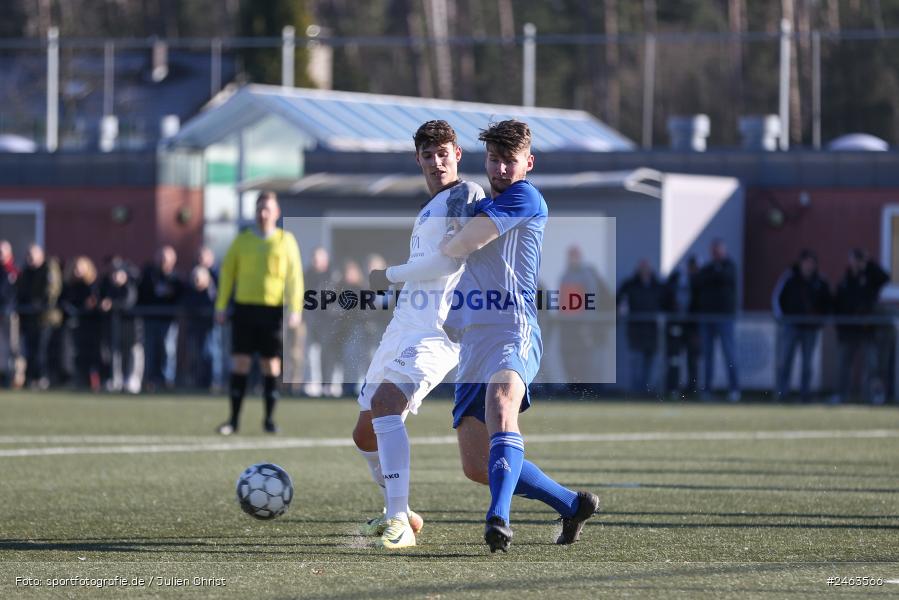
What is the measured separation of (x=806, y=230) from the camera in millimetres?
24609

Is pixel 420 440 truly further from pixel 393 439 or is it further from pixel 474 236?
pixel 474 236

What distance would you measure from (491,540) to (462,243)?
4.28 ft

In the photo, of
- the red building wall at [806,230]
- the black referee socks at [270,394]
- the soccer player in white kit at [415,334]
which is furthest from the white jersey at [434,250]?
the red building wall at [806,230]

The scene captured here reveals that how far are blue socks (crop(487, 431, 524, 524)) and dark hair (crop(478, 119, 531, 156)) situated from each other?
4.13 feet

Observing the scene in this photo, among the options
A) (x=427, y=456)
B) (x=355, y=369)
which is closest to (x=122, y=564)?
(x=355, y=369)

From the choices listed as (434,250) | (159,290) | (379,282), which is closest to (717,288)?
(159,290)

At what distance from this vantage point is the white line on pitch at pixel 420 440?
1308 centimetres

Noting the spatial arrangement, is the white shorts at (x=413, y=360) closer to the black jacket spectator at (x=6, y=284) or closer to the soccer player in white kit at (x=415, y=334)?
the soccer player in white kit at (x=415, y=334)

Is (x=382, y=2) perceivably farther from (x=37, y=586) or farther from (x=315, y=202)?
(x=37, y=586)

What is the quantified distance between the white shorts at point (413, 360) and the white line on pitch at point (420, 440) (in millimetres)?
5479

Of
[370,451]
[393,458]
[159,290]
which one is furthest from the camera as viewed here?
[159,290]

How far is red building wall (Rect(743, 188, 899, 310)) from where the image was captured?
79.1 ft

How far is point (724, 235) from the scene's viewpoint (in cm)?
2445

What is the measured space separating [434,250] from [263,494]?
5.87ft
